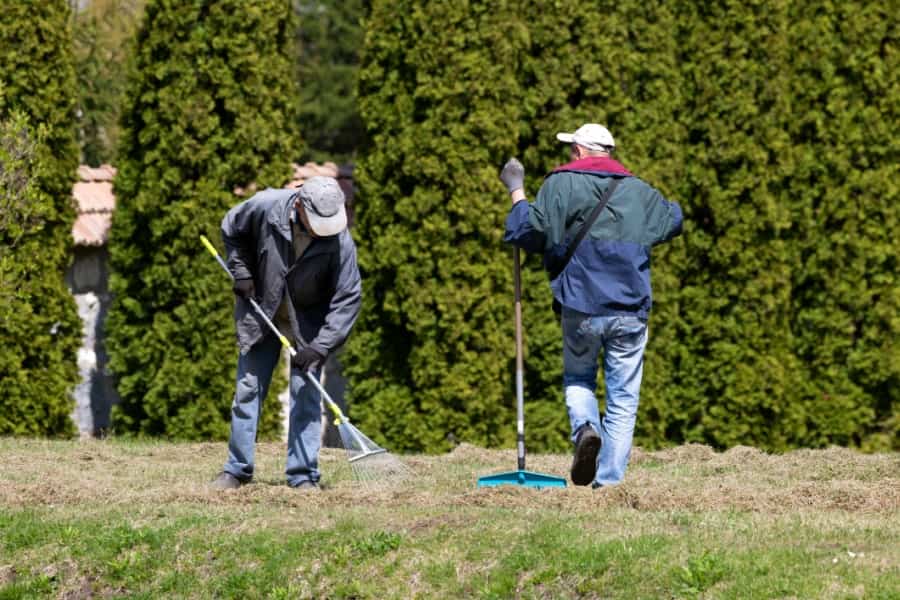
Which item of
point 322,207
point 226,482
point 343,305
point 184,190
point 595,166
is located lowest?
point 226,482

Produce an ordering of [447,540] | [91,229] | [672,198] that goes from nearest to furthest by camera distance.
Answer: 1. [447,540]
2. [91,229]
3. [672,198]

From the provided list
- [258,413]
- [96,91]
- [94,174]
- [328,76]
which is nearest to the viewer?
[258,413]

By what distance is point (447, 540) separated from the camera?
6668 mm

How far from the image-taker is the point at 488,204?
12266mm

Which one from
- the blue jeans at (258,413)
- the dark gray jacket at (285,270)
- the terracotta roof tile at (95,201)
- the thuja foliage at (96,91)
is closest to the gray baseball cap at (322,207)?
the dark gray jacket at (285,270)

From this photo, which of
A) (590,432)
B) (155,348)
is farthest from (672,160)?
(590,432)

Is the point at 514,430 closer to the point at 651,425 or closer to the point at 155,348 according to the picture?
the point at 651,425

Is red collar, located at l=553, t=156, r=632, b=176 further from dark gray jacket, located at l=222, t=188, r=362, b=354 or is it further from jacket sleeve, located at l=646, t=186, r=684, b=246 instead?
dark gray jacket, located at l=222, t=188, r=362, b=354

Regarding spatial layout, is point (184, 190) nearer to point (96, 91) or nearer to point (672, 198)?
point (672, 198)

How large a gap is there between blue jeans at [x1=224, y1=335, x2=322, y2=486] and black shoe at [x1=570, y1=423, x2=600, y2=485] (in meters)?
1.48

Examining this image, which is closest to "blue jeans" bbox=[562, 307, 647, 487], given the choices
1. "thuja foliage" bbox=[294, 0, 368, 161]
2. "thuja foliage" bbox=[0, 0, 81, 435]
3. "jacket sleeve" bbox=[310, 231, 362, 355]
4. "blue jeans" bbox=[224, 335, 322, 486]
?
"jacket sleeve" bbox=[310, 231, 362, 355]

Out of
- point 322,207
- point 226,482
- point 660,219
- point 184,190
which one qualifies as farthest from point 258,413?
point 184,190

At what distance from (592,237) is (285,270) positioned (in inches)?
65.2

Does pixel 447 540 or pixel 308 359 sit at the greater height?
pixel 308 359
